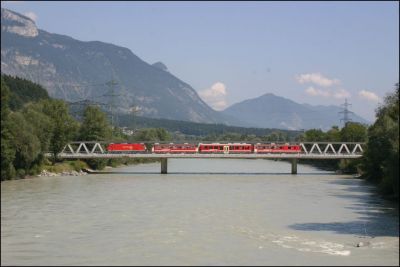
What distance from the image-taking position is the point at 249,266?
27750mm

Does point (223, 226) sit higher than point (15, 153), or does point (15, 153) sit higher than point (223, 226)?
point (15, 153)

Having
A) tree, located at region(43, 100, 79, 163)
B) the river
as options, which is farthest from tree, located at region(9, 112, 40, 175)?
tree, located at region(43, 100, 79, 163)

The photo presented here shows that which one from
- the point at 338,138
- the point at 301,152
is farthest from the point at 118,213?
the point at 338,138

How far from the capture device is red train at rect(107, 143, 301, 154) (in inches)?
4119

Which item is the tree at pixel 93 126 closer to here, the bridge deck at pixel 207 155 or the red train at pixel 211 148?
the red train at pixel 211 148

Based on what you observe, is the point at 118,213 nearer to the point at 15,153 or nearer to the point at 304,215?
the point at 304,215

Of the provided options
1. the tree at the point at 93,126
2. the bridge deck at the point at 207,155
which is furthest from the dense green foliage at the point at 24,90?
the bridge deck at the point at 207,155

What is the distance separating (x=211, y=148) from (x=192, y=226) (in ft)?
222

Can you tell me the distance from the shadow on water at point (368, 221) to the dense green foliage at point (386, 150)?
2344 mm

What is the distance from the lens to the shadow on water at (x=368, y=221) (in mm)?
38875

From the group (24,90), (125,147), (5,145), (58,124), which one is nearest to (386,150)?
(5,145)

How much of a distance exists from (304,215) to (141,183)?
32039 mm

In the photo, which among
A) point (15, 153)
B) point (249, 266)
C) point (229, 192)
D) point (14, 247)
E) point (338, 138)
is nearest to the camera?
point (249, 266)

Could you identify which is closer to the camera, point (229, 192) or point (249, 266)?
point (249, 266)
